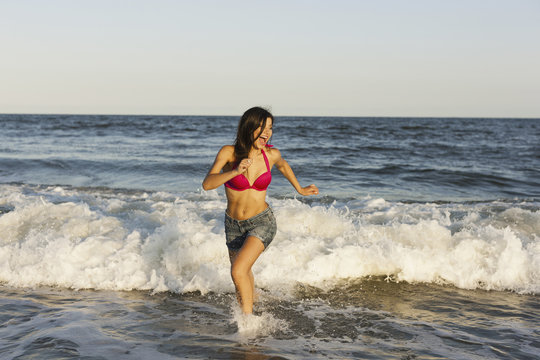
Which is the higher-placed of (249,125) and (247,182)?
(249,125)

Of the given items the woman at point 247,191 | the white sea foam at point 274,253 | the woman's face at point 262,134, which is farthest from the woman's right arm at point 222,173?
the white sea foam at point 274,253

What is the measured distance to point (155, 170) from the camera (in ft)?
56.1

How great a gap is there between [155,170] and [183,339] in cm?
1350

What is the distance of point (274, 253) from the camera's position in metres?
6.36

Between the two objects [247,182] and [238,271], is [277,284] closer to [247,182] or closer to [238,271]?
[238,271]

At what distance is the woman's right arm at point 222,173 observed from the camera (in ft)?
12.0

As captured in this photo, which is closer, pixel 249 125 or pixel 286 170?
pixel 249 125

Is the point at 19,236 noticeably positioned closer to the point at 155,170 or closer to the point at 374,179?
the point at 155,170

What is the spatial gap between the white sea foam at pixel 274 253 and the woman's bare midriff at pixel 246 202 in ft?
6.15

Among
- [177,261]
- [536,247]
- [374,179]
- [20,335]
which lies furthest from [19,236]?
[374,179]

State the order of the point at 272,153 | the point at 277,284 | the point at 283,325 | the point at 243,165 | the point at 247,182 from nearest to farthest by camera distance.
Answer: the point at 243,165 → the point at 247,182 → the point at 272,153 → the point at 283,325 → the point at 277,284

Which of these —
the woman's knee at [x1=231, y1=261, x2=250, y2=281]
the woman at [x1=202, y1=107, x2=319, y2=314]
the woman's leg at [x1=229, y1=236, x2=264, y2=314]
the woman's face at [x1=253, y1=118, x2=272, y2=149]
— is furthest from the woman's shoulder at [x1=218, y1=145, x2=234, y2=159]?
the woman's knee at [x1=231, y1=261, x2=250, y2=281]

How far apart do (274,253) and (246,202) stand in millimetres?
2423

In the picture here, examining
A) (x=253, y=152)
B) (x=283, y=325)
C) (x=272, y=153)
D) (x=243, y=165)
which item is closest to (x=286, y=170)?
(x=272, y=153)
